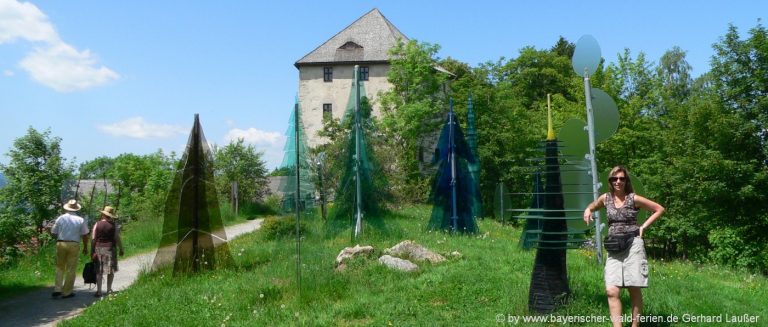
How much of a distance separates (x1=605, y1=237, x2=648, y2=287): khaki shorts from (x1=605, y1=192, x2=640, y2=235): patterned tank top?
133 mm

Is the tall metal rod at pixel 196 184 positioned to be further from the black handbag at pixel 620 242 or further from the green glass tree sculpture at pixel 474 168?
the black handbag at pixel 620 242

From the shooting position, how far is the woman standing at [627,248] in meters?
5.44

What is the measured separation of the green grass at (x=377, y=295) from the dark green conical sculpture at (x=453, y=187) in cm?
446

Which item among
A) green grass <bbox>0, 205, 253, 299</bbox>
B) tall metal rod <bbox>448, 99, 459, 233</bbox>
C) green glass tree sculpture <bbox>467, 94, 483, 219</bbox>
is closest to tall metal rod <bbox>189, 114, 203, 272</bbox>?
green grass <bbox>0, 205, 253, 299</bbox>

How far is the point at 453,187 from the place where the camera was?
15.4 m

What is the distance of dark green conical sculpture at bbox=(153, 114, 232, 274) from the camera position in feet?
35.7

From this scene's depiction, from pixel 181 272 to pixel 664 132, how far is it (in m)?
26.5

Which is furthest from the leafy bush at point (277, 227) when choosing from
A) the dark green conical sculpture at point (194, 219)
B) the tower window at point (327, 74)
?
the tower window at point (327, 74)

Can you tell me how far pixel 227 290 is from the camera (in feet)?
29.0

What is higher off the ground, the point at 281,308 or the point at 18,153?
the point at 18,153

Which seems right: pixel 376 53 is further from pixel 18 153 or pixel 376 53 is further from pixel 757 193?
pixel 18 153

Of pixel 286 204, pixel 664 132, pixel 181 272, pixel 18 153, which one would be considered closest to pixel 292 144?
pixel 286 204

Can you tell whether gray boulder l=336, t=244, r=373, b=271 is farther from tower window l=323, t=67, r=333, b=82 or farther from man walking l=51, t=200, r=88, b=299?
tower window l=323, t=67, r=333, b=82

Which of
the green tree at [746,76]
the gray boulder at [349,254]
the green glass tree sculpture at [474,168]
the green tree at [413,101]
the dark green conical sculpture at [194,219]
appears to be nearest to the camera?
the gray boulder at [349,254]
